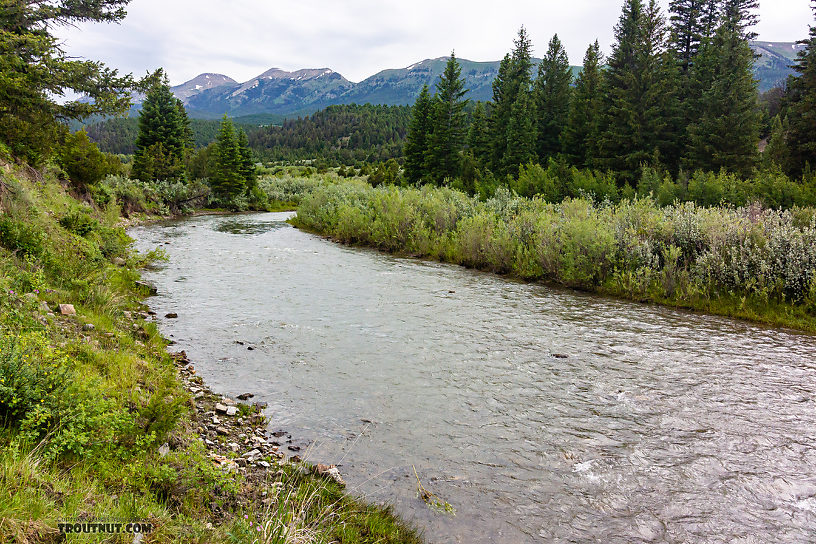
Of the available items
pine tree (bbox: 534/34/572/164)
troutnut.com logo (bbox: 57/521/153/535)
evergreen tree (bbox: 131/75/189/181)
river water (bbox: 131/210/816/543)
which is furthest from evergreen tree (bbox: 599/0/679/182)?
evergreen tree (bbox: 131/75/189/181)

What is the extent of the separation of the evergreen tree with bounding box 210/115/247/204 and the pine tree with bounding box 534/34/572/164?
3121 cm

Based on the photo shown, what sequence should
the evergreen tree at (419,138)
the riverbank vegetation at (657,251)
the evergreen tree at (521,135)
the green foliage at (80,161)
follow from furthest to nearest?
the evergreen tree at (419,138) < the evergreen tree at (521,135) < the green foliage at (80,161) < the riverbank vegetation at (657,251)

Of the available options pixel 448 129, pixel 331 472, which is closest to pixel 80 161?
pixel 331 472

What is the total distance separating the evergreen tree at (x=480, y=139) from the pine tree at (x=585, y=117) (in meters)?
9.79

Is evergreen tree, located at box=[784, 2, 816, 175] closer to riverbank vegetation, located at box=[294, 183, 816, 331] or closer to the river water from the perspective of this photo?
riverbank vegetation, located at box=[294, 183, 816, 331]

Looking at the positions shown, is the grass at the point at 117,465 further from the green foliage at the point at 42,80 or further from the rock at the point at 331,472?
the green foliage at the point at 42,80

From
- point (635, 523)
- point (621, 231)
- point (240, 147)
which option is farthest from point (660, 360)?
point (240, 147)

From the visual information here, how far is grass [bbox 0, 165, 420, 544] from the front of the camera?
2.99 m

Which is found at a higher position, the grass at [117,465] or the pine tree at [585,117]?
the pine tree at [585,117]

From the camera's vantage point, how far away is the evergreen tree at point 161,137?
48344 mm

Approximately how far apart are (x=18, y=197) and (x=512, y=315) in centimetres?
1169

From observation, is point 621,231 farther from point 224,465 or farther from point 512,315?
point 224,465

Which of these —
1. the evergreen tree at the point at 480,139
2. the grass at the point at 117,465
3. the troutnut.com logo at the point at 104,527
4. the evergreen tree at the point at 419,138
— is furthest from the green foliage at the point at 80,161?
the evergreen tree at the point at 419,138

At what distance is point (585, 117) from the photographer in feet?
129
